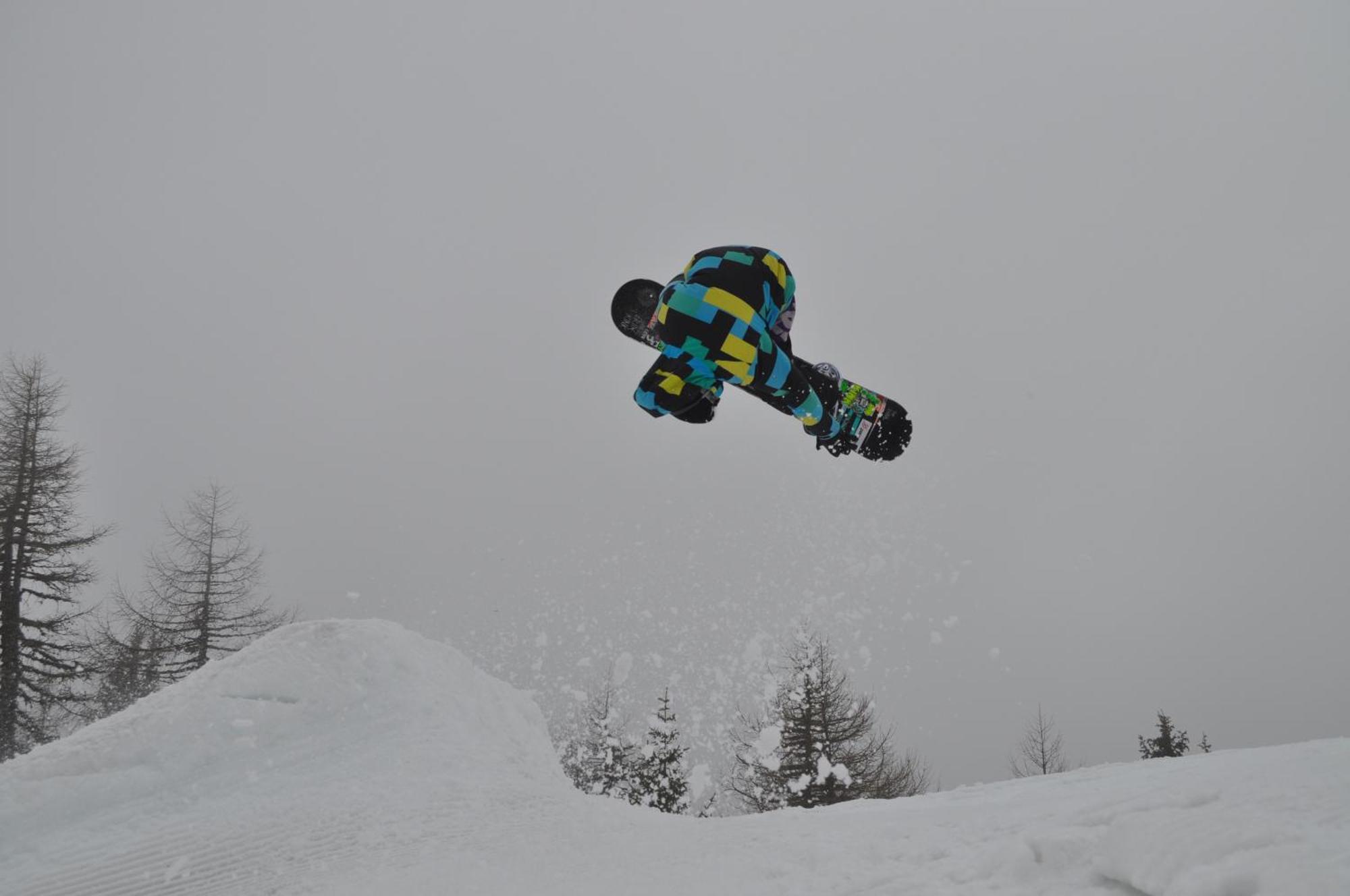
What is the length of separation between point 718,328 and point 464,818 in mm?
3502

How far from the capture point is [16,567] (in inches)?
591

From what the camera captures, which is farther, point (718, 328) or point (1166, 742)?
point (1166, 742)

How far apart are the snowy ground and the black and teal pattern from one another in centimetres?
224

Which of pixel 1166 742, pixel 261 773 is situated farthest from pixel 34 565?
pixel 1166 742

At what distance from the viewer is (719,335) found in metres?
3.19

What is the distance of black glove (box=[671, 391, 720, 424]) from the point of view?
364cm

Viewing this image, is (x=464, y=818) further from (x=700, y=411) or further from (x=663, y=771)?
(x=663, y=771)

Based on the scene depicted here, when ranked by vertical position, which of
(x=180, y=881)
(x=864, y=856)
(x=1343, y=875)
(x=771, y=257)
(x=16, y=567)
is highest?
(x=16, y=567)

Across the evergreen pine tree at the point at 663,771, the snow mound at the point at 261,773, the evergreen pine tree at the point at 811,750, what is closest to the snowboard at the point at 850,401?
the snow mound at the point at 261,773

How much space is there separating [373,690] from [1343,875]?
19.9ft

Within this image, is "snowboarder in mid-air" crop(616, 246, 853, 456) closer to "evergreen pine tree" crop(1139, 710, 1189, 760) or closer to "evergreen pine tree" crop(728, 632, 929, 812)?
"evergreen pine tree" crop(728, 632, 929, 812)

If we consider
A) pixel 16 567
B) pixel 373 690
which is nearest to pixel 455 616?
pixel 16 567

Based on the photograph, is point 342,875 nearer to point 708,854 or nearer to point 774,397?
point 708,854

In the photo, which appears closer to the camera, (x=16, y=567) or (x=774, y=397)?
(x=774, y=397)
